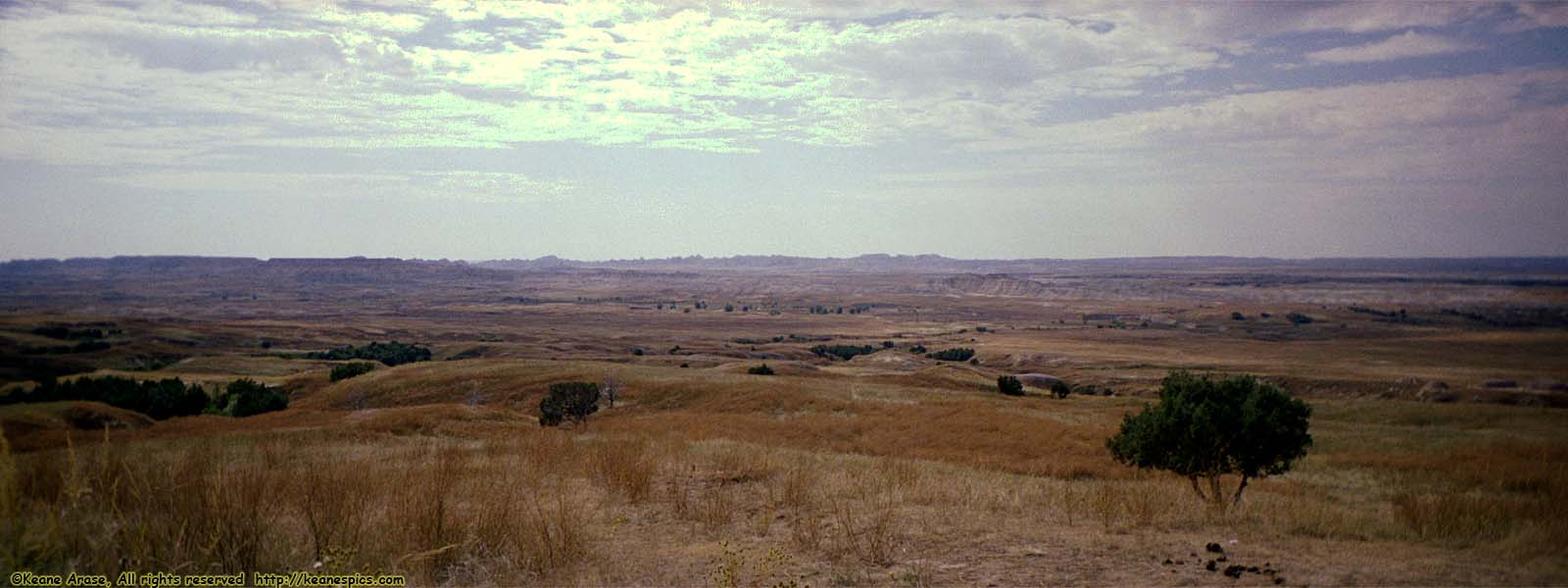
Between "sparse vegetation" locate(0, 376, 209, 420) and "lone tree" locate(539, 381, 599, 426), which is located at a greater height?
"lone tree" locate(539, 381, 599, 426)

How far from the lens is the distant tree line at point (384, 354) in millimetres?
91256

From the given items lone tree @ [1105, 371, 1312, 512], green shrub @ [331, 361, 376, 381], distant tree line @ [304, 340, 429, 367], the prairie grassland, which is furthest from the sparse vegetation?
lone tree @ [1105, 371, 1312, 512]

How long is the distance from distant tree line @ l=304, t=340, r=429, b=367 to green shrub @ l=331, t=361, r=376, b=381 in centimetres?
2394

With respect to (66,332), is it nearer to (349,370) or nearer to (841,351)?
(349,370)

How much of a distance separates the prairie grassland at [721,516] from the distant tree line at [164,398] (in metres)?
29.8

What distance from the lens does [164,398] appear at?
4697 cm

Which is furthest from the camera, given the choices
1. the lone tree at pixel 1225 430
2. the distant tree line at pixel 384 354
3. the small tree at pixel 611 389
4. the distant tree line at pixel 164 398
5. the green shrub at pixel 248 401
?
the distant tree line at pixel 384 354

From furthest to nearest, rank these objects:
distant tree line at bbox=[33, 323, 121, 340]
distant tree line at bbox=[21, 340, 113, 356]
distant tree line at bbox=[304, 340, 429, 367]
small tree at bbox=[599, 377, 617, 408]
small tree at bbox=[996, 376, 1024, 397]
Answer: distant tree line at bbox=[304, 340, 429, 367]
distant tree line at bbox=[33, 323, 121, 340]
distant tree line at bbox=[21, 340, 113, 356]
small tree at bbox=[996, 376, 1024, 397]
small tree at bbox=[599, 377, 617, 408]

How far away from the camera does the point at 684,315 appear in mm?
190250

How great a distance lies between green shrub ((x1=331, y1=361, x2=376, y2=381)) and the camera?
60625 mm

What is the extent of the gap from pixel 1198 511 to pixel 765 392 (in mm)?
32968

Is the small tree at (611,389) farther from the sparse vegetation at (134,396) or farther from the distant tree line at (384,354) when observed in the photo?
the distant tree line at (384,354)

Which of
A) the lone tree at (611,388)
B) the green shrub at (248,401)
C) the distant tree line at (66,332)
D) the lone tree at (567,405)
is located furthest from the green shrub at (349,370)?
the distant tree line at (66,332)

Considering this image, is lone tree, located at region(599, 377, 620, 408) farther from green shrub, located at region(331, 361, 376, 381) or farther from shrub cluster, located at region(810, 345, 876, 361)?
shrub cluster, located at region(810, 345, 876, 361)
